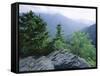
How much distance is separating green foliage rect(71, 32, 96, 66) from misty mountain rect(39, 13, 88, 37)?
0.20 feet

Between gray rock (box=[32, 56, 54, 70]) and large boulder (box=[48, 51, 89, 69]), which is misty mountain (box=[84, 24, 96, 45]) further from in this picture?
gray rock (box=[32, 56, 54, 70])

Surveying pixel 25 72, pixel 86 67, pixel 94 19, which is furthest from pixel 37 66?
pixel 94 19

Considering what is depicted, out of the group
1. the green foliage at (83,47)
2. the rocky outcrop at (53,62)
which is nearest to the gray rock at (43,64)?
the rocky outcrop at (53,62)

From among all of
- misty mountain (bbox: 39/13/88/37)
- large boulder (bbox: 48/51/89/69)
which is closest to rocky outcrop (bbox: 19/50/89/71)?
large boulder (bbox: 48/51/89/69)

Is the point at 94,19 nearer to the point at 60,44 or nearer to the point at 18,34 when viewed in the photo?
the point at 60,44

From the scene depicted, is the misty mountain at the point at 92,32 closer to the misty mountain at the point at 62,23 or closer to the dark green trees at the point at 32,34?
the misty mountain at the point at 62,23

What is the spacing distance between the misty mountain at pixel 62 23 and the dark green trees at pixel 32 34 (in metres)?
0.05

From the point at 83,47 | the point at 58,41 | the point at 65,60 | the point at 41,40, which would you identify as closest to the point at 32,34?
the point at 41,40

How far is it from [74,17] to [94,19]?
0.69 feet

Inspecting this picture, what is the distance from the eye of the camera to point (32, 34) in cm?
237

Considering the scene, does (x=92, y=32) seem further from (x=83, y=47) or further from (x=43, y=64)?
(x=43, y=64)

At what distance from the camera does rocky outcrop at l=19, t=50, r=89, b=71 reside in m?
2.35

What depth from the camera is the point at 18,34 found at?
230 centimetres

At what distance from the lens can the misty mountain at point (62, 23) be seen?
2.43 metres
